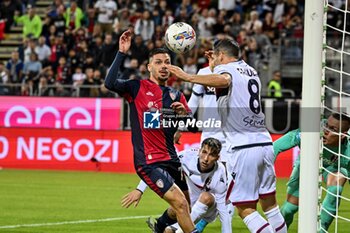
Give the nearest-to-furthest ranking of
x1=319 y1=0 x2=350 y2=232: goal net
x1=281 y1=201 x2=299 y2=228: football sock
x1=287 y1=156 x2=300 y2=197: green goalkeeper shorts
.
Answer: x1=319 y1=0 x2=350 y2=232: goal net
x1=287 y1=156 x2=300 y2=197: green goalkeeper shorts
x1=281 y1=201 x2=299 y2=228: football sock

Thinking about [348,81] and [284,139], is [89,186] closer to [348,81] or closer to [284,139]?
[284,139]

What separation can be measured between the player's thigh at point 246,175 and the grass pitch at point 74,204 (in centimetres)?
283

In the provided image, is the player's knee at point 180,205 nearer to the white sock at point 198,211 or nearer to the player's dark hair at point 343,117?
the white sock at point 198,211

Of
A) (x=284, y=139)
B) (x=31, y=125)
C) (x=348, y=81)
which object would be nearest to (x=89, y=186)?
(x=31, y=125)

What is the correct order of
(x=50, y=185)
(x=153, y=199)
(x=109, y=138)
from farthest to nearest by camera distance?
1. (x=109, y=138)
2. (x=50, y=185)
3. (x=153, y=199)

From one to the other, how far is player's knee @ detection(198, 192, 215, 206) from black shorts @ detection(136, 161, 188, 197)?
31.5 inches

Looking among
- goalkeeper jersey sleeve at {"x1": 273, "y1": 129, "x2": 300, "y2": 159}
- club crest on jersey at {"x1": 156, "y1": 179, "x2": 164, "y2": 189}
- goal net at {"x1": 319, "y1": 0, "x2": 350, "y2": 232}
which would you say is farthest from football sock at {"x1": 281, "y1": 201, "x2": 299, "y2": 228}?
club crest on jersey at {"x1": 156, "y1": 179, "x2": 164, "y2": 189}

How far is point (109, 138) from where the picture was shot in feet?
70.4

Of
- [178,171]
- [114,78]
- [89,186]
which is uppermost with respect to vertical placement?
[114,78]

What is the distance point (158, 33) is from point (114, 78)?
16.9 metres

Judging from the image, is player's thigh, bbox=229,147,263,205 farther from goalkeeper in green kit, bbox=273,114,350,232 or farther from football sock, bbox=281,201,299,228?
football sock, bbox=281,201,299,228

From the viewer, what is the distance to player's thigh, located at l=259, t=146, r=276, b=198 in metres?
9.37

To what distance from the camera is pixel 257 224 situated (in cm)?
916

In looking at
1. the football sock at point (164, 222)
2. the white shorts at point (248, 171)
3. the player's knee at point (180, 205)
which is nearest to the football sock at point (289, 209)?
the football sock at point (164, 222)
